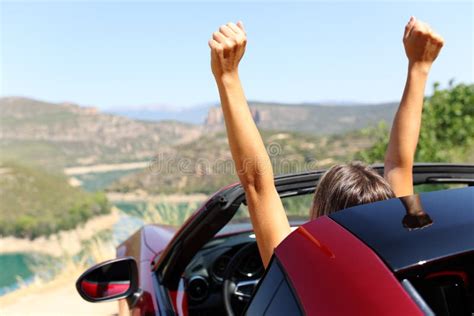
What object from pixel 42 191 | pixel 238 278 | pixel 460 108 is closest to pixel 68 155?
pixel 42 191

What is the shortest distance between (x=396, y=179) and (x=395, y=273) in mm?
1076

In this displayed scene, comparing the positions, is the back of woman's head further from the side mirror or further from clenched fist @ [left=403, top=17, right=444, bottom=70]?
the side mirror

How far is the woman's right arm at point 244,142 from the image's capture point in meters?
1.42

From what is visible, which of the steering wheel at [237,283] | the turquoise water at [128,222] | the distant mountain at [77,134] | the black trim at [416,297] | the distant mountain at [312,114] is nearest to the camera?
the black trim at [416,297]

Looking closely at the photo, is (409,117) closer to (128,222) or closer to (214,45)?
(214,45)

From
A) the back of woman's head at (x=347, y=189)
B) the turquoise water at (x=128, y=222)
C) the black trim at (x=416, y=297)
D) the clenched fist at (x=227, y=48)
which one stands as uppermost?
the clenched fist at (x=227, y=48)

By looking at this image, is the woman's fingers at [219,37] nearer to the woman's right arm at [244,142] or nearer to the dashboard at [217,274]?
the woman's right arm at [244,142]

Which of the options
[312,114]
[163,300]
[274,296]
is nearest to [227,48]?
[274,296]

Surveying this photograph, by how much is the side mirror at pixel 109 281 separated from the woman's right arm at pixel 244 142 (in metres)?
1.03

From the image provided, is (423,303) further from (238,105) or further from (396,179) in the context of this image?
(396,179)

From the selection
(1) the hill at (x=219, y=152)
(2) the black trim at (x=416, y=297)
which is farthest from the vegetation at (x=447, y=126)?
(2) the black trim at (x=416, y=297)

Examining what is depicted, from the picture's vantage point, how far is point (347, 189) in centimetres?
142

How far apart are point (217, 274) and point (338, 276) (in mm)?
1817

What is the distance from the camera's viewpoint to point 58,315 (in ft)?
20.0
